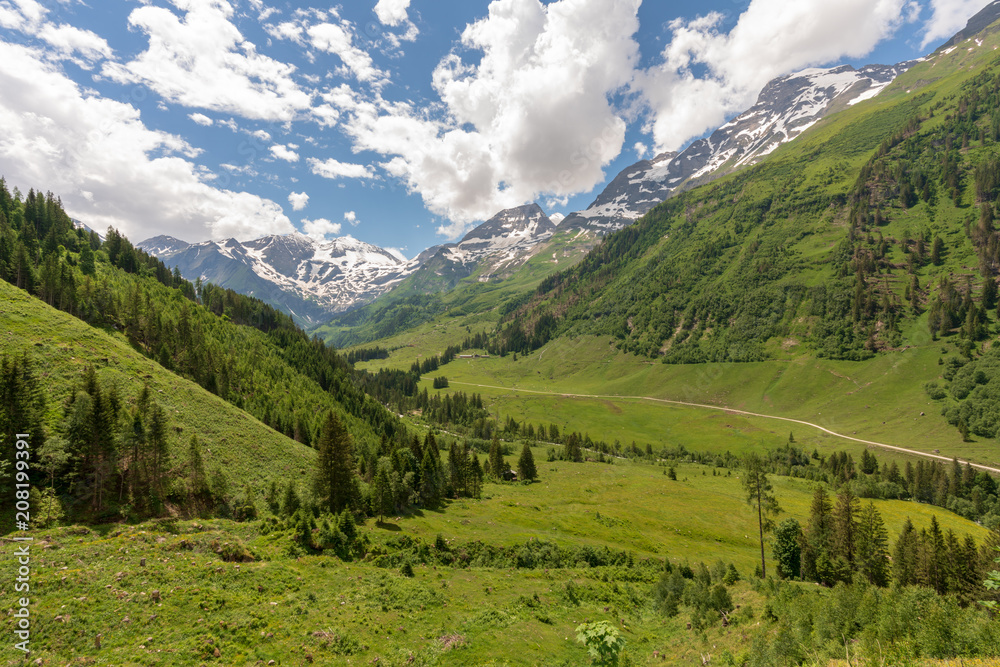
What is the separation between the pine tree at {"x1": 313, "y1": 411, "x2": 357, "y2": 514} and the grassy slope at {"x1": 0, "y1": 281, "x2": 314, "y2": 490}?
581 inches

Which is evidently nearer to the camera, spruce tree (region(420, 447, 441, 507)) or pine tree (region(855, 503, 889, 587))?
pine tree (region(855, 503, 889, 587))

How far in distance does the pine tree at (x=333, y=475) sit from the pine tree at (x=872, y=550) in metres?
74.7

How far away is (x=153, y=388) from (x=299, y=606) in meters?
61.0

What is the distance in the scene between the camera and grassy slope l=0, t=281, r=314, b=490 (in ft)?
188

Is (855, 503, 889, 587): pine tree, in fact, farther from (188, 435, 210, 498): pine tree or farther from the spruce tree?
(188, 435, 210, 498): pine tree

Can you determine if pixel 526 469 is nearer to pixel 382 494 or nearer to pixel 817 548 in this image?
pixel 382 494

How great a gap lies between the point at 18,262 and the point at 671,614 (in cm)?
15108

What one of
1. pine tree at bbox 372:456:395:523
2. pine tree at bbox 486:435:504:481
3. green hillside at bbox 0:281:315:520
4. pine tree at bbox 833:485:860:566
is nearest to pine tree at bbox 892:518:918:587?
pine tree at bbox 833:485:860:566

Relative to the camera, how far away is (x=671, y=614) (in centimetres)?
4275

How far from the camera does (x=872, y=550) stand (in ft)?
179

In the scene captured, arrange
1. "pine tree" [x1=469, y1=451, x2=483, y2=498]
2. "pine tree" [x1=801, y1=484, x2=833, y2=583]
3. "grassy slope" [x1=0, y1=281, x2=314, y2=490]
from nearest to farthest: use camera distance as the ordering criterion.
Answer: "pine tree" [x1=801, y1=484, x2=833, y2=583] → "grassy slope" [x1=0, y1=281, x2=314, y2=490] → "pine tree" [x1=469, y1=451, x2=483, y2=498]

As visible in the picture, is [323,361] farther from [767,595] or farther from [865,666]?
[865,666]

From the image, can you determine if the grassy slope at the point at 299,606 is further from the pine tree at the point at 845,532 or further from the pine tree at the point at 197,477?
the pine tree at the point at 845,532

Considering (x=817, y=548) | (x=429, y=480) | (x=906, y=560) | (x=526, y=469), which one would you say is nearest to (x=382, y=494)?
(x=429, y=480)
